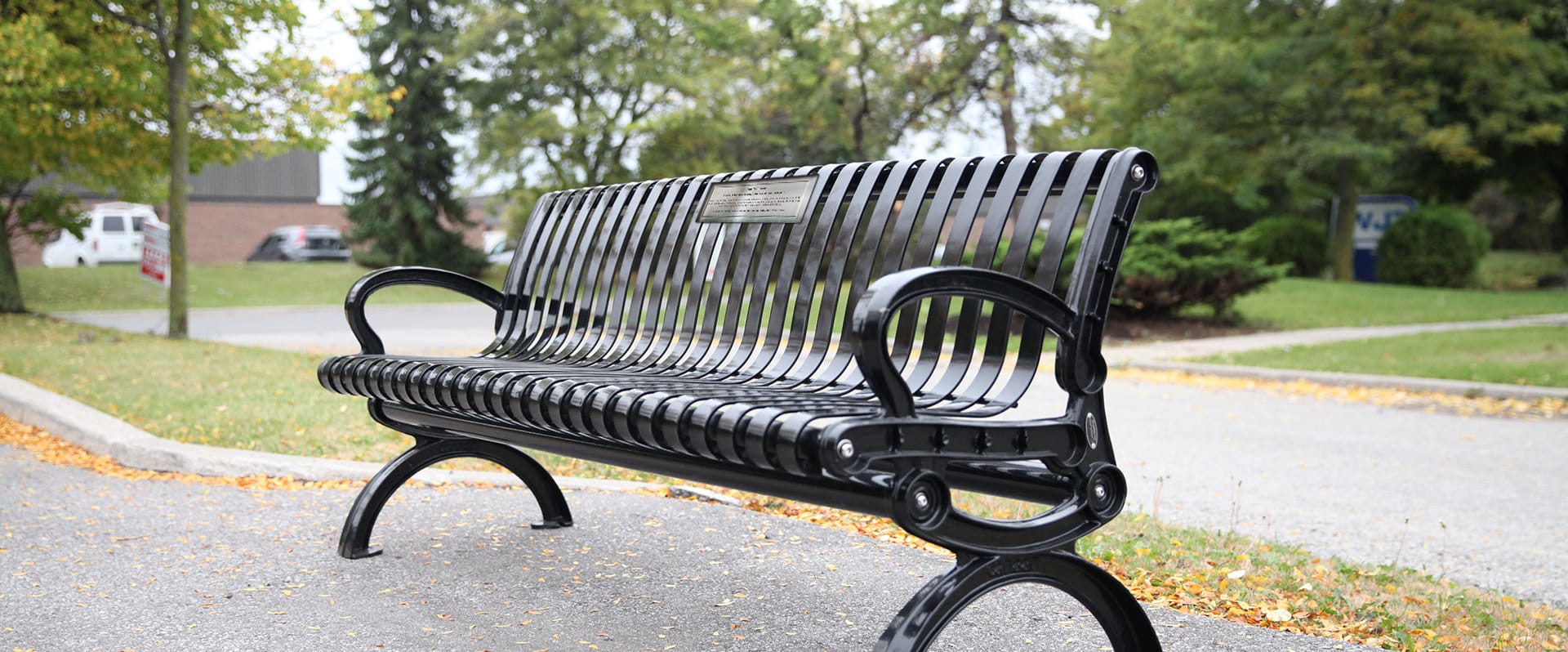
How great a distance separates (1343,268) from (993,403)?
24849 millimetres

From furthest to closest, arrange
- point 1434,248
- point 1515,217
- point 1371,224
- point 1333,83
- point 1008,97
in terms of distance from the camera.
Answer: point 1515,217 → point 1371,224 → point 1434,248 → point 1333,83 → point 1008,97

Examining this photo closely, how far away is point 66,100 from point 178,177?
69.6 inches

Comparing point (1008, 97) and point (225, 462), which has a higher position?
point (1008, 97)

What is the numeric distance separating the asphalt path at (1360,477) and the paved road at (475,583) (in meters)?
1.66

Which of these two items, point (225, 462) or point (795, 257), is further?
point (225, 462)

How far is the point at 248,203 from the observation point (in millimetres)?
42500

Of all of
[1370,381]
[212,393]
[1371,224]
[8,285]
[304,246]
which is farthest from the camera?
[304,246]

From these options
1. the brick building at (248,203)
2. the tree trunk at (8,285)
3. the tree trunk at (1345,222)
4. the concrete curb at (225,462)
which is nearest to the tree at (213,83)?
the tree trunk at (8,285)

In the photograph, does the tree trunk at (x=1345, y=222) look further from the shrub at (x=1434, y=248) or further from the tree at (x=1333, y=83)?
the shrub at (x=1434, y=248)

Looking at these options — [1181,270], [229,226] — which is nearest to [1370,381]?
[1181,270]

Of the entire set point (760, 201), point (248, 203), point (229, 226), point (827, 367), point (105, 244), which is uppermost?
point (248, 203)

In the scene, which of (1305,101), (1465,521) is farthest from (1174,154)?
(1465,521)

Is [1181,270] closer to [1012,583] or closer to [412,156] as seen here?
[1012,583]

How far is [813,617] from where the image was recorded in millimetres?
3066
